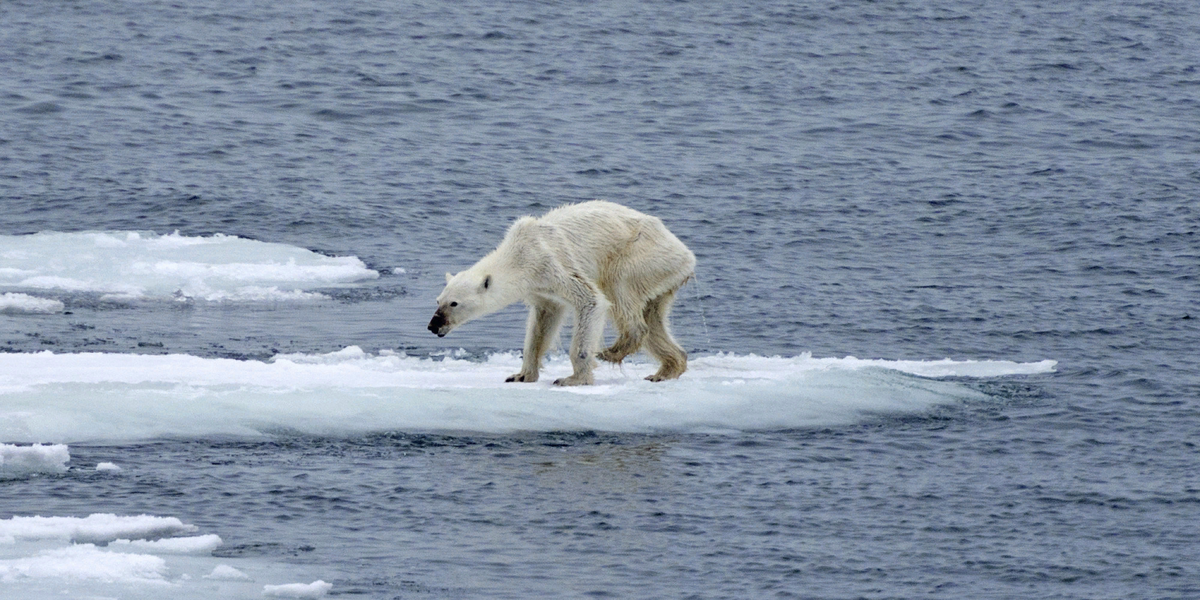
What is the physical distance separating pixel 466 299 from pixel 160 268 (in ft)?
23.0

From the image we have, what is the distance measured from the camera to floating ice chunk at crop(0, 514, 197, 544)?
9734 mm

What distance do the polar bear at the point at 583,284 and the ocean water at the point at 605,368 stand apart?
1.42 ft

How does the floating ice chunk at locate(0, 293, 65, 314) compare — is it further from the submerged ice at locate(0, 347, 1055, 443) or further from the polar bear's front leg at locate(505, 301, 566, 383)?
the polar bear's front leg at locate(505, 301, 566, 383)

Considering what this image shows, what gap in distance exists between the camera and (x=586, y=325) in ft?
43.2

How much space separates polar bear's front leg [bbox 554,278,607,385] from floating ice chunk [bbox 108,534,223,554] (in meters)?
4.09

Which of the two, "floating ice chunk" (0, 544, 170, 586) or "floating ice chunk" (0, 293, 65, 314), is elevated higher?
"floating ice chunk" (0, 293, 65, 314)

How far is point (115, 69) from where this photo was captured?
33438 mm

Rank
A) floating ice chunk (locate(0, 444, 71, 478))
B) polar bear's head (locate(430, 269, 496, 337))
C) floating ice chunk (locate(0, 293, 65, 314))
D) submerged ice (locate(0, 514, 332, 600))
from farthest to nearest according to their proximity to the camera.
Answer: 1. floating ice chunk (locate(0, 293, 65, 314))
2. polar bear's head (locate(430, 269, 496, 337))
3. floating ice chunk (locate(0, 444, 71, 478))
4. submerged ice (locate(0, 514, 332, 600))

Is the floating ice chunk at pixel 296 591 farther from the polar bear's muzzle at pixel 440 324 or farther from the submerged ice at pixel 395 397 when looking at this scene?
the polar bear's muzzle at pixel 440 324

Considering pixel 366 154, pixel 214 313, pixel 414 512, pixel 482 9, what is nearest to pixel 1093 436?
pixel 414 512

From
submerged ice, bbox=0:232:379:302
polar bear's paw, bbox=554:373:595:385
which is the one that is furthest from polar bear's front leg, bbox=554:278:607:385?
submerged ice, bbox=0:232:379:302

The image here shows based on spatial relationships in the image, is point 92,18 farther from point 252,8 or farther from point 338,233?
point 338,233

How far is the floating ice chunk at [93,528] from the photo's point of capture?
9.73 m

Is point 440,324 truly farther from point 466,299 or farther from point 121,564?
point 121,564
